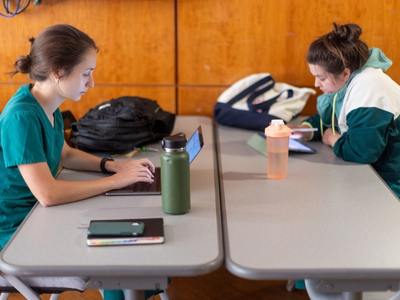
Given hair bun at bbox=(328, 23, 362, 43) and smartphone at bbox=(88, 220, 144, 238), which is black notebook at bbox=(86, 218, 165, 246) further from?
hair bun at bbox=(328, 23, 362, 43)

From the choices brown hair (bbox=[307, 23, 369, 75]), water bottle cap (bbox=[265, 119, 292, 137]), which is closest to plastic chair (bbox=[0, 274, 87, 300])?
water bottle cap (bbox=[265, 119, 292, 137])

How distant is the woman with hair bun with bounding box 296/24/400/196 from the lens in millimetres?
2010

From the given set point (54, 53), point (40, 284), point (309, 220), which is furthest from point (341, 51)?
point (40, 284)

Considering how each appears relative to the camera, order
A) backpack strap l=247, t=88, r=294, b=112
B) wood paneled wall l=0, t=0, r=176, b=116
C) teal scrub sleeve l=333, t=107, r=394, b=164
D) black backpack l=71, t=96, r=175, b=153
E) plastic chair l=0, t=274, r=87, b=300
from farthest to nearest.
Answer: wood paneled wall l=0, t=0, r=176, b=116 → backpack strap l=247, t=88, r=294, b=112 → black backpack l=71, t=96, r=175, b=153 → teal scrub sleeve l=333, t=107, r=394, b=164 → plastic chair l=0, t=274, r=87, b=300

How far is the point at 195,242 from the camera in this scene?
55.3 inches

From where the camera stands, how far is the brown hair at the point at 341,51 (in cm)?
208

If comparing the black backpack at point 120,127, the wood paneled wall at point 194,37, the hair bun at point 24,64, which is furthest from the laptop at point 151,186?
the wood paneled wall at point 194,37

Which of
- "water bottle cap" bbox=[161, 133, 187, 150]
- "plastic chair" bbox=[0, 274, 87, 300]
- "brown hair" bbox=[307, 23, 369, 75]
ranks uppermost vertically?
"brown hair" bbox=[307, 23, 369, 75]

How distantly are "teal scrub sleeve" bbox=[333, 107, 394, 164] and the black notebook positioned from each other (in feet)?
2.85

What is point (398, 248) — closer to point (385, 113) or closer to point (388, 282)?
point (388, 282)

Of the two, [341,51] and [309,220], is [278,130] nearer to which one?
[309,220]

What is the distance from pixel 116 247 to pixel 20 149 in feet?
1.50

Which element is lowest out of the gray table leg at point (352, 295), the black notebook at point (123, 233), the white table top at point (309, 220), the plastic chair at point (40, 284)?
the plastic chair at point (40, 284)

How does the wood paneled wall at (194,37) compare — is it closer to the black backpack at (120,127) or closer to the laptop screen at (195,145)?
the black backpack at (120,127)
